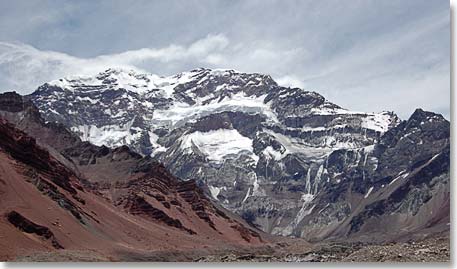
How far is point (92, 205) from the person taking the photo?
223ft

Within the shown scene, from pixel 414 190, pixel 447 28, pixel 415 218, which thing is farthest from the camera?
pixel 414 190

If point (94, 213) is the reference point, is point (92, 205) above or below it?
above

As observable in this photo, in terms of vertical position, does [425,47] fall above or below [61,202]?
above

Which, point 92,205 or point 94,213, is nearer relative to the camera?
point 94,213

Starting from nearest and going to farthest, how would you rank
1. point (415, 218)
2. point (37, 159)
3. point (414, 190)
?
point (37, 159)
point (415, 218)
point (414, 190)

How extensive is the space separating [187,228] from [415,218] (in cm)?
9765

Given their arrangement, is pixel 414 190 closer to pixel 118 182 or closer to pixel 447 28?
pixel 118 182

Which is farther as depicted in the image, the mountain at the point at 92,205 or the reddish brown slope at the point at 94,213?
the mountain at the point at 92,205

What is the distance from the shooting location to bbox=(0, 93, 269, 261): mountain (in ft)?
140

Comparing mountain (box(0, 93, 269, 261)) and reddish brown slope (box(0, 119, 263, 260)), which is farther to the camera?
mountain (box(0, 93, 269, 261))

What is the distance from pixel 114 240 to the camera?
2137 inches

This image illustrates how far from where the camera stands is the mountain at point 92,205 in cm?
4272

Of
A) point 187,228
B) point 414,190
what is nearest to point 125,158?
point 187,228

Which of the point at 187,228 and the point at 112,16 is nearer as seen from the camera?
the point at 112,16
